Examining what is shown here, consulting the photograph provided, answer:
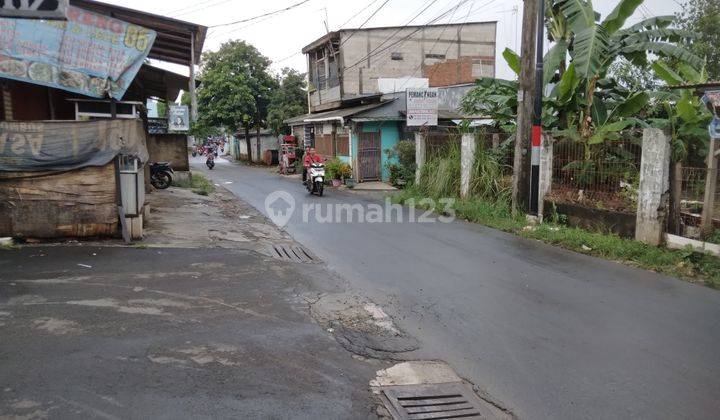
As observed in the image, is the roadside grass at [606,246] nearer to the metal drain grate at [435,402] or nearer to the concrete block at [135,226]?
the metal drain grate at [435,402]

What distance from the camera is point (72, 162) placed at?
845 cm

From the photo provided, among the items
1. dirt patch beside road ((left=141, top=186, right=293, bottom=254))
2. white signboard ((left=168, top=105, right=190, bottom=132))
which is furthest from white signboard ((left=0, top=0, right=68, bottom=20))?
white signboard ((left=168, top=105, right=190, bottom=132))

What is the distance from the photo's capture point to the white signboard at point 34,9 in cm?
496

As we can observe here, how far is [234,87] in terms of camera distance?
36.2m

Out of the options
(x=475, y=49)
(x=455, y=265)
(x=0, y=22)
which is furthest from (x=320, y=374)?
(x=475, y=49)

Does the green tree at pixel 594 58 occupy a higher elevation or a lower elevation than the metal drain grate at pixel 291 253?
higher

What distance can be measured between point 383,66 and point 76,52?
22.7m

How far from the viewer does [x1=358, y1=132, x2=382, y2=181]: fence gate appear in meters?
23.4

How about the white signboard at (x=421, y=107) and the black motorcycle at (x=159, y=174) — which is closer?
the black motorcycle at (x=159, y=174)

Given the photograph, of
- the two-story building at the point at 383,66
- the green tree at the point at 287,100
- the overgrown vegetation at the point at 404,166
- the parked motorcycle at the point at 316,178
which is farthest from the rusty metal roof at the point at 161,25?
the green tree at the point at 287,100

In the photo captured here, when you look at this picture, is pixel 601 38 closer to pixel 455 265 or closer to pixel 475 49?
pixel 455 265

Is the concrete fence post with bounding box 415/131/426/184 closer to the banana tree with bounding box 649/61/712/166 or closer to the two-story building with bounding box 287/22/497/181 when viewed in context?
the two-story building with bounding box 287/22/497/181

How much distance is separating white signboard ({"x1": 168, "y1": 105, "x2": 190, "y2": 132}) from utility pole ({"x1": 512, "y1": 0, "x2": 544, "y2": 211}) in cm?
1561

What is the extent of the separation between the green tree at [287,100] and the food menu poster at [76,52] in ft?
86.9
